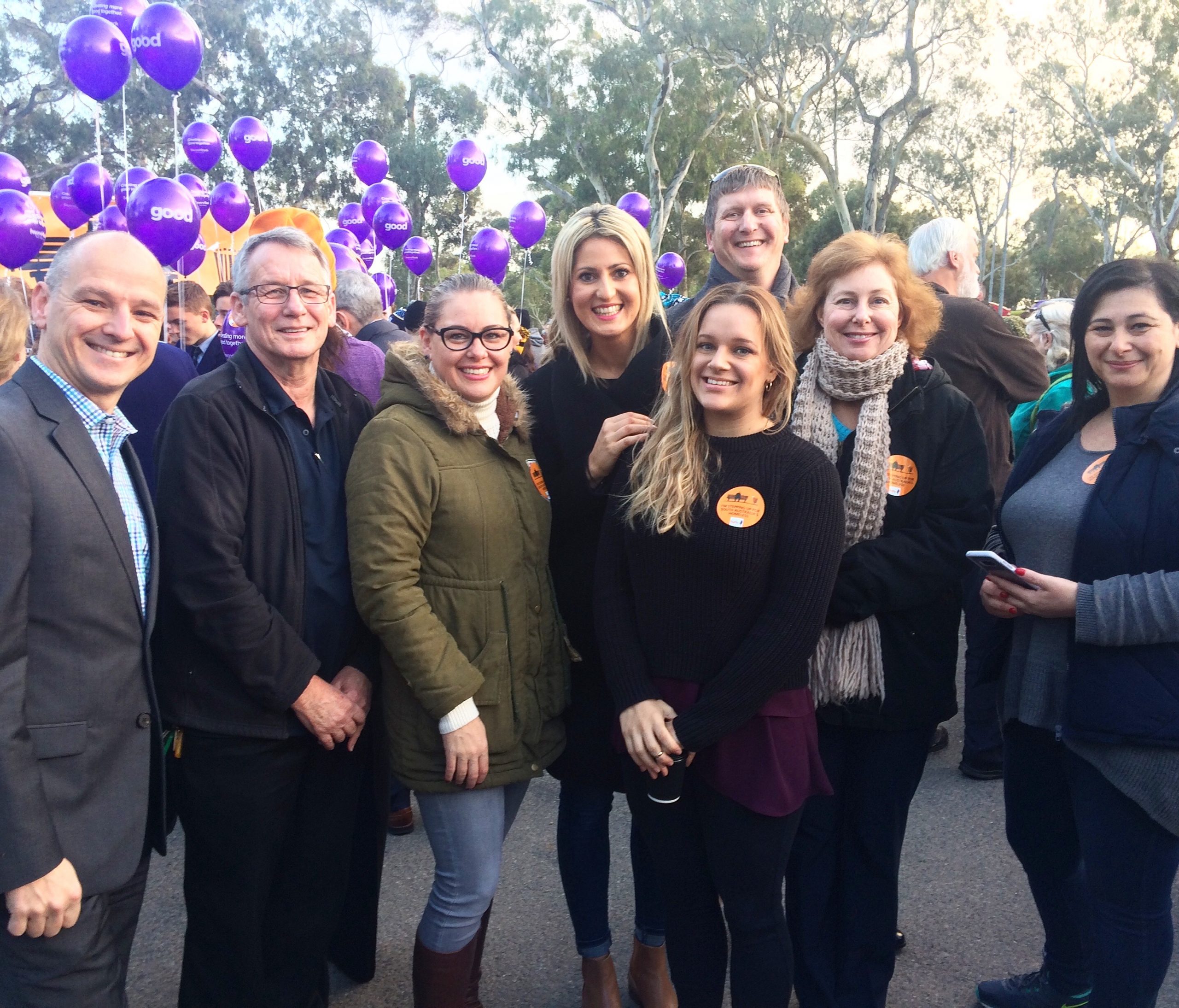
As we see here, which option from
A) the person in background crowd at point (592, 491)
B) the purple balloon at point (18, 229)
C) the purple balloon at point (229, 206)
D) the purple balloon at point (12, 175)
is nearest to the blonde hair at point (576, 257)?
the person in background crowd at point (592, 491)

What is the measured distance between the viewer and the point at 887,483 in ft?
7.61

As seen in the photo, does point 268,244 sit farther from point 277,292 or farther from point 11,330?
point 11,330

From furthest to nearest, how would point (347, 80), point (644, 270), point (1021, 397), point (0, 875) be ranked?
point (347, 80), point (1021, 397), point (644, 270), point (0, 875)

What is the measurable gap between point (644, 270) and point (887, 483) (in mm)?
863

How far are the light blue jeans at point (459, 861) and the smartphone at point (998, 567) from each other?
49.4 inches

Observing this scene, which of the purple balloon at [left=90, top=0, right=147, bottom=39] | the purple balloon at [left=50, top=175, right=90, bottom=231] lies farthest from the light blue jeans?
the purple balloon at [left=50, top=175, right=90, bottom=231]

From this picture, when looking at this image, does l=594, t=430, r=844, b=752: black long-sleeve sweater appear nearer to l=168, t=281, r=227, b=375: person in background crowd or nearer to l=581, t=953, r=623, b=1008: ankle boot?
l=581, t=953, r=623, b=1008: ankle boot

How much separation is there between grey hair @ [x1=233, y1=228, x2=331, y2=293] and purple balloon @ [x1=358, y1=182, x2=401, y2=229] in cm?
1290

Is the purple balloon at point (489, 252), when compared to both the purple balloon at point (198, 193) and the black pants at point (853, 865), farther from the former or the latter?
the black pants at point (853, 865)

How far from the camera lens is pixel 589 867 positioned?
2588 millimetres

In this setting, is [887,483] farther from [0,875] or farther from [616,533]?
[0,875]

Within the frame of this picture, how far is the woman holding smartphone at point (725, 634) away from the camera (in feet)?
6.73

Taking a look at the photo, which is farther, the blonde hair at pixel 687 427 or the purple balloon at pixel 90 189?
the purple balloon at pixel 90 189

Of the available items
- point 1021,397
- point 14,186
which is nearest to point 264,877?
point 1021,397
